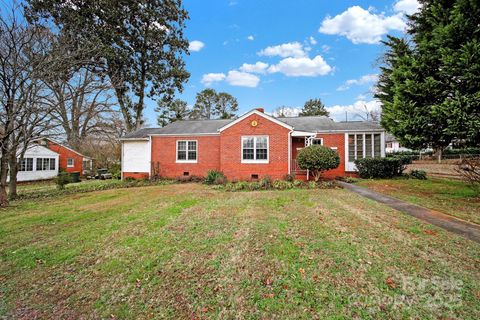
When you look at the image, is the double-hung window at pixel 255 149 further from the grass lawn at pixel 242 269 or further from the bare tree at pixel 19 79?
the bare tree at pixel 19 79

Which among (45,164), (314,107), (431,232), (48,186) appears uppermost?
(314,107)

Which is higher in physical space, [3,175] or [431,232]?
[3,175]

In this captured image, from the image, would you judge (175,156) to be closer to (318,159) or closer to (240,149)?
(240,149)

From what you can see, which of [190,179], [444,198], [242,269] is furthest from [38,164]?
[444,198]

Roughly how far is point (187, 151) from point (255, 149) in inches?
226

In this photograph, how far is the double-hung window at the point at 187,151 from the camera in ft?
54.7

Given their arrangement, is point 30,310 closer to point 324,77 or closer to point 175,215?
point 175,215

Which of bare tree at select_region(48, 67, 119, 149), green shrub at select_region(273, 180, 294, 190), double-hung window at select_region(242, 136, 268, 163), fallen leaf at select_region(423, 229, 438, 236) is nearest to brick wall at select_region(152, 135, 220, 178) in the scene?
double-hung window at select_region(242, 136, 268, 163)

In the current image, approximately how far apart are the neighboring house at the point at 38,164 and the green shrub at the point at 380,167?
1224 inches

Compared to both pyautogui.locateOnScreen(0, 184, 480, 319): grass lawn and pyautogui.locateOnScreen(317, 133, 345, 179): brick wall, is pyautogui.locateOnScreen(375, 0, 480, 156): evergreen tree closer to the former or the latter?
pyautogui.locateOnScreen(0, 184, 480, 319): grass lawn

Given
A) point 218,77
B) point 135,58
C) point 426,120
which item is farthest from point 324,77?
point 135,58

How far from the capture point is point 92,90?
12695 mm

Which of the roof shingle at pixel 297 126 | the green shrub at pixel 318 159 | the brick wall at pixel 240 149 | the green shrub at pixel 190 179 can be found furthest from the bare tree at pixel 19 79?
the green shrub at pixel 318 159

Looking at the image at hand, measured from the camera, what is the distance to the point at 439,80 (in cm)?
877
